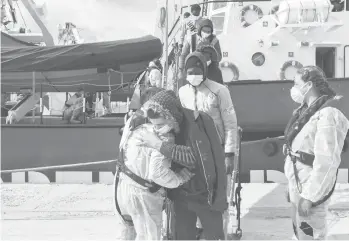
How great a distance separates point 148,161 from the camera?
→ 236 centimetres

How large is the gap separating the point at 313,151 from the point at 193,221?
2.46 feet

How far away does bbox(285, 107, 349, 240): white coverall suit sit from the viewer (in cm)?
243

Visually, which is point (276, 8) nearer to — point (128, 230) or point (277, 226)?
point (277, 226)

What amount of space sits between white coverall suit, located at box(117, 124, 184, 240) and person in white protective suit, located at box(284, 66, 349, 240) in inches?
26.5

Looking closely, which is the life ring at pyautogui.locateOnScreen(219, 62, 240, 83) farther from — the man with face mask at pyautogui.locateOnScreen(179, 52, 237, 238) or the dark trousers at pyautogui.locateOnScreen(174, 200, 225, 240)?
the dark trousers at pyautogui.locateOnScreen(174, 200, 225, 240)

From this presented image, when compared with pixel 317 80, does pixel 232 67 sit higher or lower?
higher

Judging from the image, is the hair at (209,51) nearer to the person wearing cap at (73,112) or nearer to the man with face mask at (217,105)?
the man with face mask at (217,105)

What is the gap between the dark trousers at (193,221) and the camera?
2.51m

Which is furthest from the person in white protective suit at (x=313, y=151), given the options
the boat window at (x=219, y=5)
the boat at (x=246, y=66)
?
the boat window at (x=219, y=5)

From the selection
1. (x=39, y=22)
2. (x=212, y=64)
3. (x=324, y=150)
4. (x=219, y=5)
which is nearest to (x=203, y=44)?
(x=212, y=64)

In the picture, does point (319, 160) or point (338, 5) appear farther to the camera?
point (338, 5)

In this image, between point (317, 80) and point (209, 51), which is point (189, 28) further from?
point (317, 80)

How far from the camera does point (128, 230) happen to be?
2.63 meters

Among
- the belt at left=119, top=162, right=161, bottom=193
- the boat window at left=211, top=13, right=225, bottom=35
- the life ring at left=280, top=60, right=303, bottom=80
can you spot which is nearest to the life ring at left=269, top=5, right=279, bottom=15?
the boat window at left=211, top=13, right=225, bottom=35
